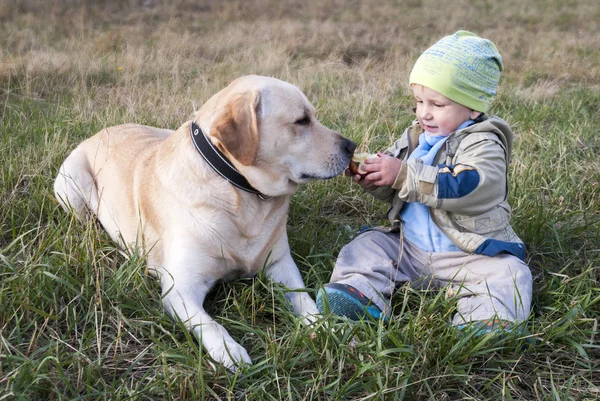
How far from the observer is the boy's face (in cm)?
275

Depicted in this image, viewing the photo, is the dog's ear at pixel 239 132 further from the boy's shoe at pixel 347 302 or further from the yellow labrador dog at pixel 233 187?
the boy's shoe at pixel 347 302

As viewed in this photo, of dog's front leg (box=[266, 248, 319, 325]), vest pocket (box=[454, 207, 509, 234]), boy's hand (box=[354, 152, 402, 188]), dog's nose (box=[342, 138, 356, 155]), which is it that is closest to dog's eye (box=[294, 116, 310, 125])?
dog's nose (box=[342, 138, 356, 155])

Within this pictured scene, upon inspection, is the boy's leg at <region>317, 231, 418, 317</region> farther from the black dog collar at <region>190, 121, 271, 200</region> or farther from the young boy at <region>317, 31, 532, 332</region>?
the black dog collar at <region>190, 121, 271, 200</region>

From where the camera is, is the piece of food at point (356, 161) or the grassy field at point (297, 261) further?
the piece of food at point (356, 161)

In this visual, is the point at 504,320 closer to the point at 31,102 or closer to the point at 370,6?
the point at 31,102

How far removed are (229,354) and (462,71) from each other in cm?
167

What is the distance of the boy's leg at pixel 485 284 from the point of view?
238 centimetres

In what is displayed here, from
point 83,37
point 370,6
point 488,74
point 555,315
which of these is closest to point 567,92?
point 488,74

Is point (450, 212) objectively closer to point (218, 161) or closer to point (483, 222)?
point (483, 222)

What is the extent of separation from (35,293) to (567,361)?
2.19m

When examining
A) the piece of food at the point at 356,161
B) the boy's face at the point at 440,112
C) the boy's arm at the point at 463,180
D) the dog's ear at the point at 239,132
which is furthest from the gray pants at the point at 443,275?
the dog's ear at the point at 239,132

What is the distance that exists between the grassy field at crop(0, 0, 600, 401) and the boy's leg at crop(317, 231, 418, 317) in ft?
0.45

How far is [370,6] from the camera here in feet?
52.2

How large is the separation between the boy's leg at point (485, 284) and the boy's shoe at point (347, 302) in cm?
36
